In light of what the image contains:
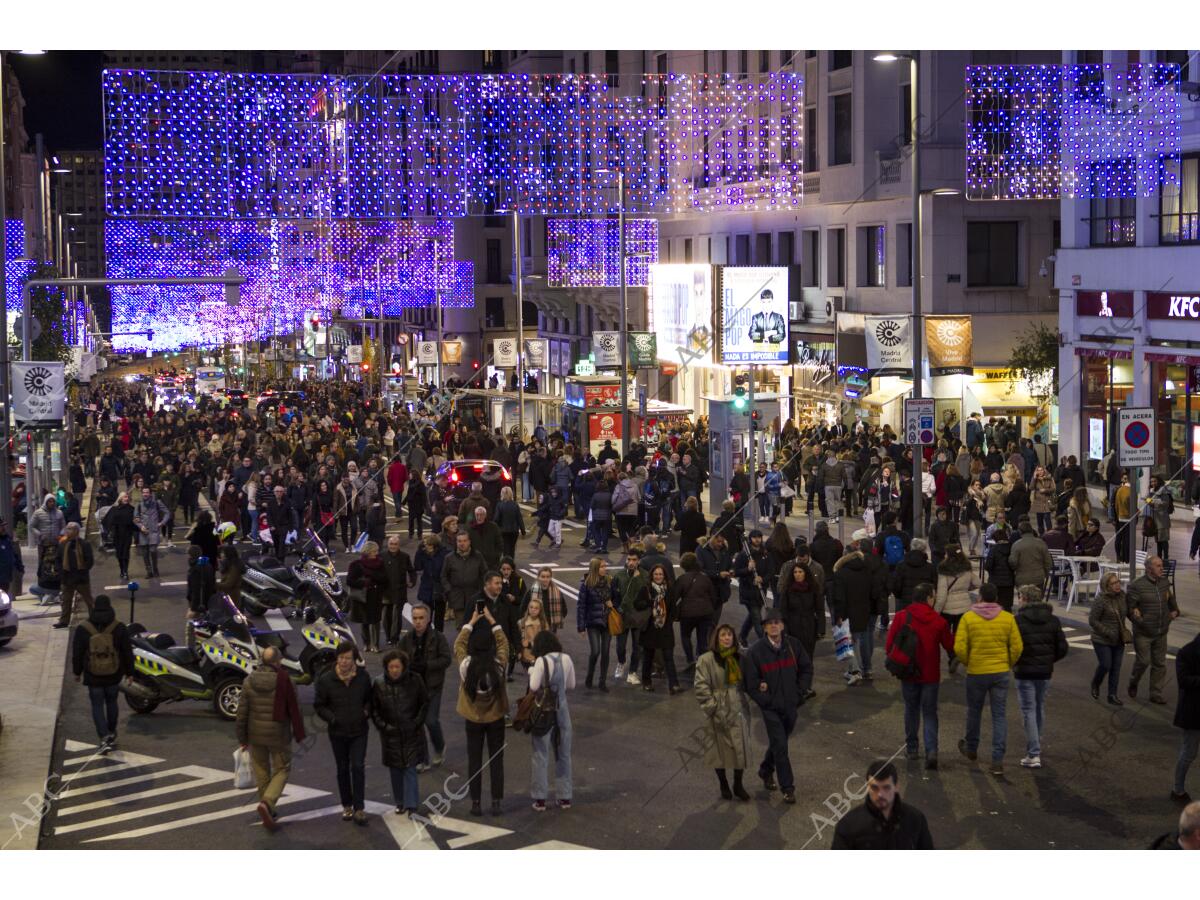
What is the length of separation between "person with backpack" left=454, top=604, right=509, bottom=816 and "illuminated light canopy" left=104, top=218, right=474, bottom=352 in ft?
176

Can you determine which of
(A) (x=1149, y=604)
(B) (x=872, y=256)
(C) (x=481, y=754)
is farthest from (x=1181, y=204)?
(C) (x=481, y=754)

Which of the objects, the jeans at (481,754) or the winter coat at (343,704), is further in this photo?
the jeans at (481,754)

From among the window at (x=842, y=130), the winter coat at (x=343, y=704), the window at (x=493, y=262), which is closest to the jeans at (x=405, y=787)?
the winter coat at (x=343, y=704)

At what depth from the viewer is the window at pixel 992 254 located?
45.8 meters

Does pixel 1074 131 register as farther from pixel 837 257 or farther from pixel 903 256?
pixel 837 257

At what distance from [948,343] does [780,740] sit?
30734mm

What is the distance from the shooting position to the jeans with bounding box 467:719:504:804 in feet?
42.6

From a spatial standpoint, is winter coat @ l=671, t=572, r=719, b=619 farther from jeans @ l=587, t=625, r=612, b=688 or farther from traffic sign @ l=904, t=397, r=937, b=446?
traffic sign @ l=904, t=397, r=937, b=446

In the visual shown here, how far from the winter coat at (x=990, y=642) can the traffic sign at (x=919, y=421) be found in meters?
13.3

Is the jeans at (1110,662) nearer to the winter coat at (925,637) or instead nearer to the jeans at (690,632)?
the winter coat at (925,637)

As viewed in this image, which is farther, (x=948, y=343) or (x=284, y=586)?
(x=948, y=343)

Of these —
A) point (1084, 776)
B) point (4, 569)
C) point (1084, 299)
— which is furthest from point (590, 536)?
point (1084, 776)

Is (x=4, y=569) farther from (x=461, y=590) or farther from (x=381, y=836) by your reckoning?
(x=381, y=836)

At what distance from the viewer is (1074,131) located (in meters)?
36.2
